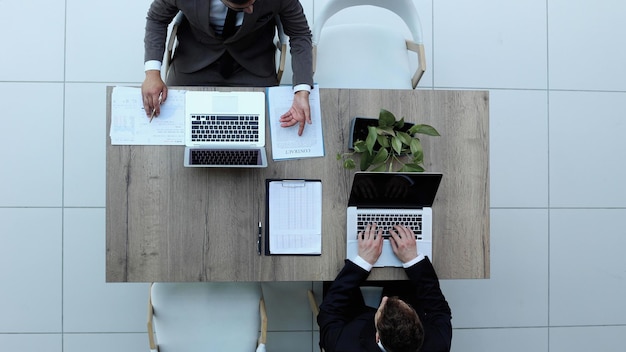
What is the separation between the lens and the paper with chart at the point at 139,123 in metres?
1.80

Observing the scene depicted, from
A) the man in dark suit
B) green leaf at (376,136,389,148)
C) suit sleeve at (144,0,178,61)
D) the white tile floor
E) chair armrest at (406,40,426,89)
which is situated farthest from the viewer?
the white tile floor

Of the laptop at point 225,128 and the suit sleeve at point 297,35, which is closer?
the laptop at point 225,128

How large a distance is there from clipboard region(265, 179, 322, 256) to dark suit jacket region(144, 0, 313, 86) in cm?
42

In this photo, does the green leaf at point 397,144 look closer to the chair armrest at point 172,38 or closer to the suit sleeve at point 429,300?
the suit sleeve at point 429,300

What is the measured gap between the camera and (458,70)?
2725 mm

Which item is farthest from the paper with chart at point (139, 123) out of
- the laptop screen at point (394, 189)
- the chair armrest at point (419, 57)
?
the chair armrest at point (419, 57)

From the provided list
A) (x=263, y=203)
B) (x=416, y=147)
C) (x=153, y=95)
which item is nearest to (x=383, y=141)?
(x=416, y=147)

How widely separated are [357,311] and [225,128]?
0.87m

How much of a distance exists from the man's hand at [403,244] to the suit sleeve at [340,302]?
146 mm

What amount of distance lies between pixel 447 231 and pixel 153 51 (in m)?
1.37

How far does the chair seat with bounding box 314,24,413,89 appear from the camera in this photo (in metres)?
2.25

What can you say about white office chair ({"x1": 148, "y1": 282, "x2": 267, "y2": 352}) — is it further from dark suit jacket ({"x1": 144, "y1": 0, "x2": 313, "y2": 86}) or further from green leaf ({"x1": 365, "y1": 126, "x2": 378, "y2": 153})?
dark suit jacket ({"x1": 144, "y1": 0, "x2": 313, "y2": 86})

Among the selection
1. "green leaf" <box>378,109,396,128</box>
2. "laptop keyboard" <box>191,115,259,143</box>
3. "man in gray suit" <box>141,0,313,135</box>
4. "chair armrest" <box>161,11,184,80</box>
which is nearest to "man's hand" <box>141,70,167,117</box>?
"man in gray suit" <box>141,0,313,135</box>
